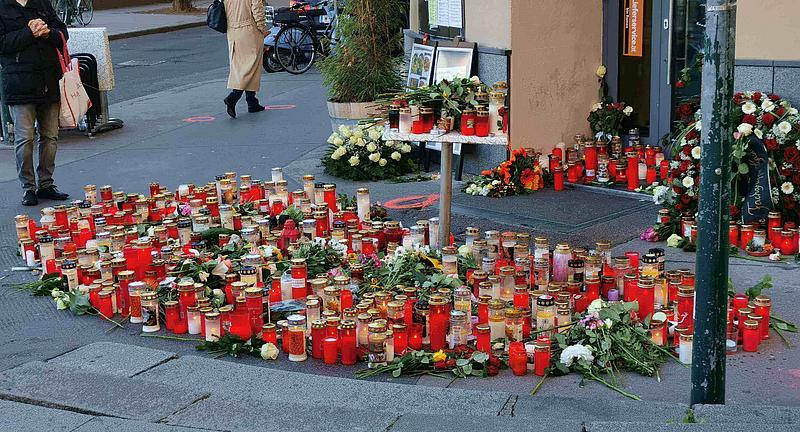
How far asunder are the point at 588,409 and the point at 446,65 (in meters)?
5.84

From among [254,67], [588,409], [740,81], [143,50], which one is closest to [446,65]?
[740,81]

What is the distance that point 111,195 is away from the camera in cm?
866

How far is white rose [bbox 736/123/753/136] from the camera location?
723 cm

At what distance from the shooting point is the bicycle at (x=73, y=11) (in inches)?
1046

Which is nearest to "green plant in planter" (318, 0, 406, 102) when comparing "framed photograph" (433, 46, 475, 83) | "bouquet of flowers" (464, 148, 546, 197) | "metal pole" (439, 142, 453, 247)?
"framed photograph" (433, 46, 475, 83)

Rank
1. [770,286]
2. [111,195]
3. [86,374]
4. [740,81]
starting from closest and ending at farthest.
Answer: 1. [86,374]
2. [770,286]
3. [740,81]
4. [111,195]

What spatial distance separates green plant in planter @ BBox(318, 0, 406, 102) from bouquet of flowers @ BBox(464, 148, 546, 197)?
1.95 meters

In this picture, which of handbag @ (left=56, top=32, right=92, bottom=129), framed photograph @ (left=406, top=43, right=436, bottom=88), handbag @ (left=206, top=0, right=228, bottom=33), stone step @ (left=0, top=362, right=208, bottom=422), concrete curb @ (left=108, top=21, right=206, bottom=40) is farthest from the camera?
concrete curb @ (left=108, top=21, right=206, bottom=40)

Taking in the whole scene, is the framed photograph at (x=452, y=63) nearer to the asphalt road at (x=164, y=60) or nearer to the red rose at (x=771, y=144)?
the red rose at (x=771, y=144)

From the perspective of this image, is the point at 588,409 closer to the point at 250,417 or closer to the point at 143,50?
the point at 250,417

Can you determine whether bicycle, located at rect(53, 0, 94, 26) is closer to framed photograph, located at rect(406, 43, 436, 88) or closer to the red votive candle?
framed photograph, located at rect(406, 43, 436, 88)

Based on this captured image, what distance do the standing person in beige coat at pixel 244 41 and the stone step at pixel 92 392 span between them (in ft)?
27.5

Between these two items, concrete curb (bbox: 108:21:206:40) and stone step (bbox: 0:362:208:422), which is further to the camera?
concrete curb (bbox: 108:21:206:40)

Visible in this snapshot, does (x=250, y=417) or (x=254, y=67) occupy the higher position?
(x=254, y=67)
